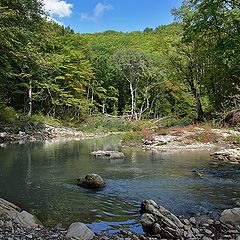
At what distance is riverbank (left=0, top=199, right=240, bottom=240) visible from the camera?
19.8 ft

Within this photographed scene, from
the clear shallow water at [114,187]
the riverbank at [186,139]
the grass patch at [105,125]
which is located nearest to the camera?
the clear shallow water at [114,187]

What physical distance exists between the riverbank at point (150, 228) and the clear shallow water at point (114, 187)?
53 cm

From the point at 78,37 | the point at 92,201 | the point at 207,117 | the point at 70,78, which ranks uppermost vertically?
the point at 78,37

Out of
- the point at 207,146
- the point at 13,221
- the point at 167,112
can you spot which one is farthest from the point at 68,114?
the point at 13,221

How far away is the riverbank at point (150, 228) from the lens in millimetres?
6047

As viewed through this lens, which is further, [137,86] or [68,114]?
[137,86]

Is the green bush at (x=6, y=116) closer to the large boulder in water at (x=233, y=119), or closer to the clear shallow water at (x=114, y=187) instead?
the clear shallow water at (x=114, y=187)

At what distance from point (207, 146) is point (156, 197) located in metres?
12.4

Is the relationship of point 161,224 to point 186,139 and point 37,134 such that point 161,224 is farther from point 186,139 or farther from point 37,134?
point 37,134

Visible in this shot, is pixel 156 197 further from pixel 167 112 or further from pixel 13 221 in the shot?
pixel 167 112

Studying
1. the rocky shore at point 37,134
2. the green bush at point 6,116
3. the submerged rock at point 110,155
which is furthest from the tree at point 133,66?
the submerged rock at point 110,155

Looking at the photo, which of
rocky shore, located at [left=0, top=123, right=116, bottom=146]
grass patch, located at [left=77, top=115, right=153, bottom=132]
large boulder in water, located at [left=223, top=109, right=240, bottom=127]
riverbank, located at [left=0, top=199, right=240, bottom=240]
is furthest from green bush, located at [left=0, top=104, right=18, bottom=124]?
riverbank, located at [left=0, top=199, right=240, bottom=240]

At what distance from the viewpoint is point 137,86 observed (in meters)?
51.3

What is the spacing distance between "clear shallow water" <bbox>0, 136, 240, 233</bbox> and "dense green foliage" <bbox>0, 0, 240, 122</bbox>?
16.5 feet
